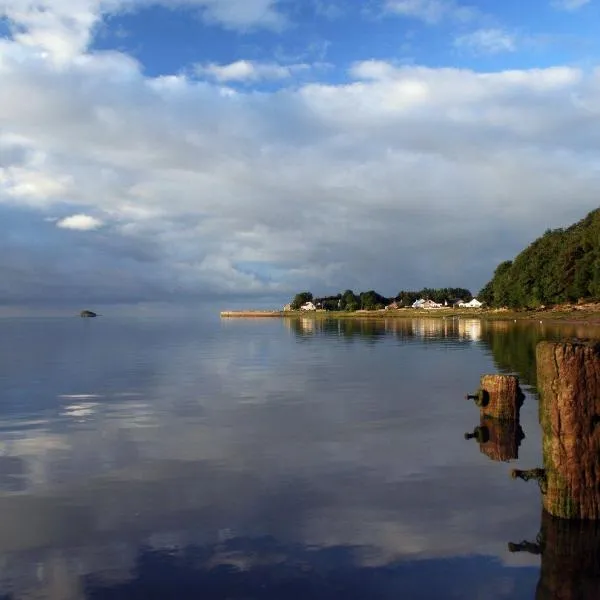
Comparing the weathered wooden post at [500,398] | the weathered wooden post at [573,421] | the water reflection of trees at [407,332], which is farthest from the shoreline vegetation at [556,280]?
the weathered wooden post at [573,421]

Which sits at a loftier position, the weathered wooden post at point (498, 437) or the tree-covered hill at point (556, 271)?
the tree-covered hill at point (556, 271)

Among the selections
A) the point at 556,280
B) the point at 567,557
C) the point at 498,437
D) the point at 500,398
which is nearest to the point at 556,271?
the point at 556,280

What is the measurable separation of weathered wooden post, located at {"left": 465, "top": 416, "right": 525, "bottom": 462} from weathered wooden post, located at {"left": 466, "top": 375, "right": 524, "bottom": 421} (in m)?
0.28

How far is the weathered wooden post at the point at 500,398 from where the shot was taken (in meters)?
25.1

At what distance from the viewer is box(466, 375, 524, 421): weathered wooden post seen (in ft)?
82.3

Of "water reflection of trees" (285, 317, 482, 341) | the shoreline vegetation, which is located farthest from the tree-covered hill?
"water reflection of trees" (285, 317, 482, 341)

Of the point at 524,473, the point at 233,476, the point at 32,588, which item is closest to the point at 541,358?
the point at 524,473

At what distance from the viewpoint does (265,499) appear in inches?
648

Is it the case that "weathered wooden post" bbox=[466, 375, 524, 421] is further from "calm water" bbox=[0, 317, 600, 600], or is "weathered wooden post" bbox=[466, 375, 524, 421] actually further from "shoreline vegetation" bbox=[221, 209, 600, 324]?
"shoreline vegetation" bbox=[221, 209, 600, 324]

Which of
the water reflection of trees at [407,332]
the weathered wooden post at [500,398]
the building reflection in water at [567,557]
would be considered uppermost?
the weathered wooden post at [500,398]

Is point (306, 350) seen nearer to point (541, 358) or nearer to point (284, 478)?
point (284, 478)

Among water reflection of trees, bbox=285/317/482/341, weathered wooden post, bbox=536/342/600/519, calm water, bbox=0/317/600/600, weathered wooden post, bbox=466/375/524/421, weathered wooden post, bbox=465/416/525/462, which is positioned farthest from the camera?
water reflection of trees, bbox=285/317/482/341

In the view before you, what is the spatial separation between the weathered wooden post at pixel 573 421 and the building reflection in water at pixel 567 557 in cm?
40

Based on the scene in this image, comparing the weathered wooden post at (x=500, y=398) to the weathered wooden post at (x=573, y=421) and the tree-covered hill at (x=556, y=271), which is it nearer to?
the weathered wooden post at (x=573, y=421)
